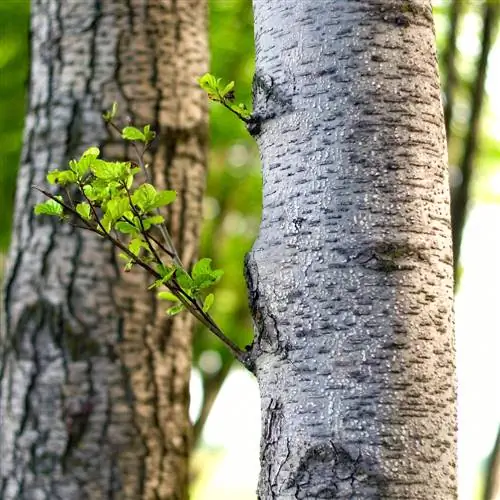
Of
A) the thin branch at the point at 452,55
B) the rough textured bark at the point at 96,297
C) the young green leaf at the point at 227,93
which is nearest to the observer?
the young green leaf at the point at 227,93

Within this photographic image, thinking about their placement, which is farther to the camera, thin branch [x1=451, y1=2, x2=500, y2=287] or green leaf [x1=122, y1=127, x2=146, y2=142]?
thin branch [x1=451, y1=2, x2=500, y2=287]

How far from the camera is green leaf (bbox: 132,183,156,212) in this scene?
1.45 meters

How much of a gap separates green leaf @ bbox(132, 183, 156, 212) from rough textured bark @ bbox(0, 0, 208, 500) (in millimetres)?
1578

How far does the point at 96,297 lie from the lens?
9.81 ft

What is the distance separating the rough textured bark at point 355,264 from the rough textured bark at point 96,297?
67.0 inches

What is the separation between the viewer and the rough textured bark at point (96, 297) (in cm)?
295

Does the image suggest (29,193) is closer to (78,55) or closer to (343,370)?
(78,55)

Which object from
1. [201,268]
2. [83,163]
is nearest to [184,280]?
[201,268]

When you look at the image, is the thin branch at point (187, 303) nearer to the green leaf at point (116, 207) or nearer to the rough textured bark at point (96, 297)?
the green leaf at point (116, 207)

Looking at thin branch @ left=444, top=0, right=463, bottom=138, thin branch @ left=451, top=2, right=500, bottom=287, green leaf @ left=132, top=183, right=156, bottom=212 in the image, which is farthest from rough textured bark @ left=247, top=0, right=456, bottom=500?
thin branch @ left=444, top=0, right=463, bottom=138

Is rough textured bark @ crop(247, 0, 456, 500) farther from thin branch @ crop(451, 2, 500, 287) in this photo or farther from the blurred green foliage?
the blurred green foliage

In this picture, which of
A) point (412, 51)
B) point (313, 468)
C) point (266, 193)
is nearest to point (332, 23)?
point (412, 51)

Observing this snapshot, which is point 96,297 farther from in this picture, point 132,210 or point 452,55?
point 452,55

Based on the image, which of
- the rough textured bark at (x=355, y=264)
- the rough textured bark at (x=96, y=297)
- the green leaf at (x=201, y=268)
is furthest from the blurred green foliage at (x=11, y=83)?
the rough textured bark at (x=355, y=264)
